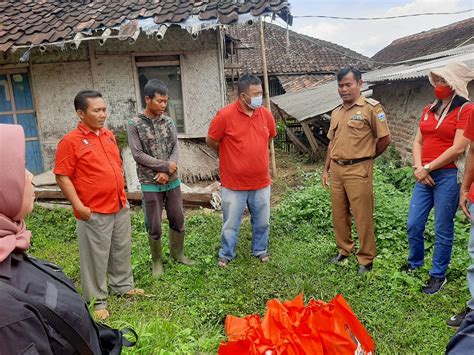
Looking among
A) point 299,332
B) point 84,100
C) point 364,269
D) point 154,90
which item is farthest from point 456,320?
point 84,100

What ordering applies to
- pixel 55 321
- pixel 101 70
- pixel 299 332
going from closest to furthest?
pixel 55 321
pixel 299 332
pixel 101 70

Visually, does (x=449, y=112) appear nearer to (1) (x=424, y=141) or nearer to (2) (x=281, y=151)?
(1) (x=424, y=141)

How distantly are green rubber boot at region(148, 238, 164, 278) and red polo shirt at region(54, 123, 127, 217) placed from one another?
2.52ft

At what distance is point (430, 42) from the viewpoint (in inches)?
802

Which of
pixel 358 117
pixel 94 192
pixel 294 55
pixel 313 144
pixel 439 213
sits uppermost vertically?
pixel 294 55

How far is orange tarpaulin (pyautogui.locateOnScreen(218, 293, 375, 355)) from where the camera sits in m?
1.89

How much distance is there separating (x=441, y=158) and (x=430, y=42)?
67.2 feet

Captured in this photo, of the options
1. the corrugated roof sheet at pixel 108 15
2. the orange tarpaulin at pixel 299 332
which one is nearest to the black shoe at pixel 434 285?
the orange tarpaulin at pixel 299 332

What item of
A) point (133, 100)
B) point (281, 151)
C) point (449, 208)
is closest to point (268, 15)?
point (133, 100)

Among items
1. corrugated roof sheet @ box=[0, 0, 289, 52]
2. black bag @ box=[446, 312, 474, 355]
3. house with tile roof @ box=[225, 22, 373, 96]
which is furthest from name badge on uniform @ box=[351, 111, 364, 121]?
house with tile roof @ box=[225, 22, 373, 96]

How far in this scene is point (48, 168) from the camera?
297 inches

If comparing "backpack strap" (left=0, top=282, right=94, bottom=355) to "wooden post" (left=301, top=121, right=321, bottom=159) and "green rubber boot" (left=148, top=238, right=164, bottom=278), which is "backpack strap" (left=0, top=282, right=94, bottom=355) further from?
"wooden post" (left=301, top=121, right=321, bottom=159)

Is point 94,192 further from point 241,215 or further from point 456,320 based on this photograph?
point 456,320

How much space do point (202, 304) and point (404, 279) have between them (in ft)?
5.92
